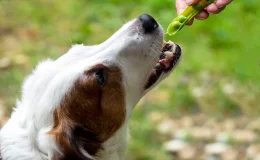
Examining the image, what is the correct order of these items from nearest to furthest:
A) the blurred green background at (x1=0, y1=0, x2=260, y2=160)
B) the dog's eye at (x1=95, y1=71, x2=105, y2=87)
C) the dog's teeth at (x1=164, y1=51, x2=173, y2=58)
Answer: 1. the dog's eye at (x1=95, y1=71, x2=105, y2=87)
2. the dog's teeth at (x1=164, y1=51, x2=173, y2=58)
3. the blurred green background at (x1=0, y1=0, x2=260, y2=160)

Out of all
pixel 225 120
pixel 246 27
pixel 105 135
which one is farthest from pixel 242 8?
pixel 105 135

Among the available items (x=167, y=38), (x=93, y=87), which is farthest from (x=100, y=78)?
(x=167, y=38)

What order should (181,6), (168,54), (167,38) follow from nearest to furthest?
(168,54)
(181,6)
(167,38)

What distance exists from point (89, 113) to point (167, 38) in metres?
2.34

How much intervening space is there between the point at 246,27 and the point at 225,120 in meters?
1.12

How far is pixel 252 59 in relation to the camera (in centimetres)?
514

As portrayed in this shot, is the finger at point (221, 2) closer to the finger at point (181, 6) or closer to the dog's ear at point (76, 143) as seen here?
the finger at point (181, 6)

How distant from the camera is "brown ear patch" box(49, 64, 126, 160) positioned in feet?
9.50

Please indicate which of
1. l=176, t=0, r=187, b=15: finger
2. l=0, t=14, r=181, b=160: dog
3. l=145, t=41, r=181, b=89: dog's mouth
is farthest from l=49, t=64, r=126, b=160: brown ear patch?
l=176, t=0, r=187, b=15: finger

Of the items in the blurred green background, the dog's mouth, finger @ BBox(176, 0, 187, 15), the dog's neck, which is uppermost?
the dog's neck

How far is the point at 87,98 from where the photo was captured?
9.75ft

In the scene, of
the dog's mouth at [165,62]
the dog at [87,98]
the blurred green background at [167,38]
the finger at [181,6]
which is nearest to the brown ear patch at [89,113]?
the dog at [87,98]

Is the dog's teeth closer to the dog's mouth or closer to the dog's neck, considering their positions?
the dog's mouth

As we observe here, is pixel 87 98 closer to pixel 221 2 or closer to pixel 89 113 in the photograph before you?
pixel 89 113
